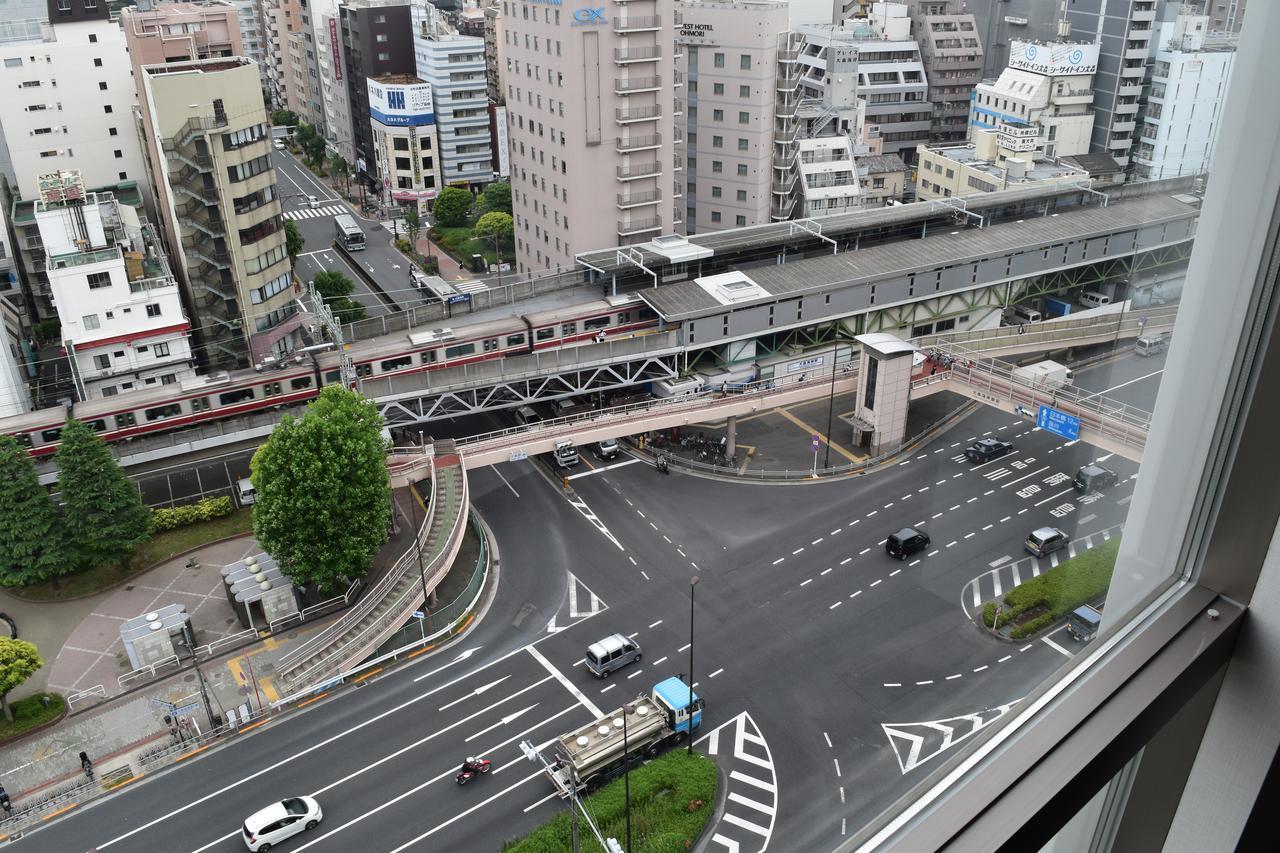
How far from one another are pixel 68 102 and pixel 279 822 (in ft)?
116

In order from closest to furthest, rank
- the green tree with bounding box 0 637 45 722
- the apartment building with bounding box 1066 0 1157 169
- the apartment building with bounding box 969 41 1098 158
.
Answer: the apartment building with bounding box 1066 0 1157 169 → the green tree with bounding box 0 637 45 722 → the apartment building with bounding box 969 41 1098 158

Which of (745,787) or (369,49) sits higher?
(369,49)

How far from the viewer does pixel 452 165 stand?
5288 cm

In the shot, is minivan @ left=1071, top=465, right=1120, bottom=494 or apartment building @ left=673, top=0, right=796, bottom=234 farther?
apartment building @ left=673, top=0, right=796, bottom=234

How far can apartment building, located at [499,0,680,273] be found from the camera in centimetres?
3192

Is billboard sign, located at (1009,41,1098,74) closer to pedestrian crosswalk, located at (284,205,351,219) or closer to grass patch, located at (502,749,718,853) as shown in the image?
grass patch, located at (502,749,718,853)

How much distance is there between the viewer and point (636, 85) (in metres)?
32.7

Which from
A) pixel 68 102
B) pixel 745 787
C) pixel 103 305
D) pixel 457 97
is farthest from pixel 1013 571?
pixel 457 97

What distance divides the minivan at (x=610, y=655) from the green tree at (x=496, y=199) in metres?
31.9

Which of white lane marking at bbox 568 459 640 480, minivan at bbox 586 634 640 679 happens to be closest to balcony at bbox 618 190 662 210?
white lane marking at bbox 568 459 640 480

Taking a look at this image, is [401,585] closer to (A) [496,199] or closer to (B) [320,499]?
(B) [320,499]

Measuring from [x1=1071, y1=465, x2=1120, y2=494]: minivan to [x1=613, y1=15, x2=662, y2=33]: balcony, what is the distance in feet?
105

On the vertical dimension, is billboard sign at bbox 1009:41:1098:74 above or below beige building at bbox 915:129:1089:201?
above

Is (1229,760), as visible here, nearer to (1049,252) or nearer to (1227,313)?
(1227,313)
